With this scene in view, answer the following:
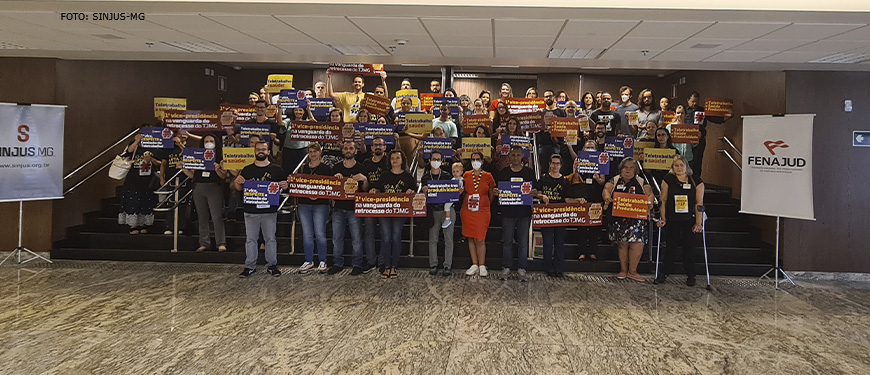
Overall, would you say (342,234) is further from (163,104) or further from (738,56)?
(738,56)

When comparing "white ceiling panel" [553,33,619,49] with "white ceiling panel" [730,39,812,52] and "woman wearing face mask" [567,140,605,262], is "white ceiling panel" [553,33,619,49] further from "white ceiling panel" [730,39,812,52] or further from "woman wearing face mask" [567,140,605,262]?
"woman wearing face mask" [567,140,605,262]

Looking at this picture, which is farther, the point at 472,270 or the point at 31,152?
the point at 31,152

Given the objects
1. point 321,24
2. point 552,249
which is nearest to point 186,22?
point 321,24

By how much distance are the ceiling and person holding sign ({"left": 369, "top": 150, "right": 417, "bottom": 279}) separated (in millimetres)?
1465

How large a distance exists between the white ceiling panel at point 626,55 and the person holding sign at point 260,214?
4.43m

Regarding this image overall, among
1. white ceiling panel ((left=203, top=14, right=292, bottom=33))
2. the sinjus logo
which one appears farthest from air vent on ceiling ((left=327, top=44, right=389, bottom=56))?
the sinjus logo

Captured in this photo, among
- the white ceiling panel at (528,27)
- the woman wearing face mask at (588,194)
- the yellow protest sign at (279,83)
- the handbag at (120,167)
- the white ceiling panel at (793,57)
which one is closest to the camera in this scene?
the white ceiling panel at (528,27)

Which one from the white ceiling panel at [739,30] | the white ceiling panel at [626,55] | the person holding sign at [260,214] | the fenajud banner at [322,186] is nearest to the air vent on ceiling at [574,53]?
the white ceiling panel at [626,55]

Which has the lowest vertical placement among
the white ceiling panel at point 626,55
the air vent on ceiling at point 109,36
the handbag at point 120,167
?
the handbag at point 120,167

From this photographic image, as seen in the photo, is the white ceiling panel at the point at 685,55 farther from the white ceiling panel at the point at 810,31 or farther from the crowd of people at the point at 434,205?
the crowd of people at the point at 434,205

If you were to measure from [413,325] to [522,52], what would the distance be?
12.3 feet

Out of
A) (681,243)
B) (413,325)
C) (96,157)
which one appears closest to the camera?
(413,325)

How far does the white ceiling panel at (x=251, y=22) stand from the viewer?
5484 mm

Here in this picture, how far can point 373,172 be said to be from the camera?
7.58 meters
